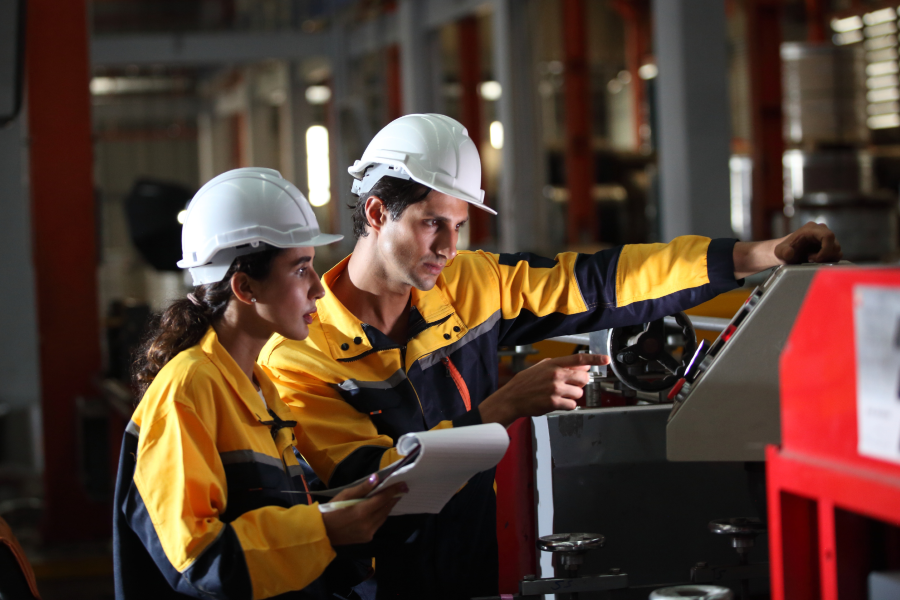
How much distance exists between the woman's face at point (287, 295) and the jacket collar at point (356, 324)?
0.95 feet

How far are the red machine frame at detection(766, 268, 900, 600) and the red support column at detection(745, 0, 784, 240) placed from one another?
6.97 metres

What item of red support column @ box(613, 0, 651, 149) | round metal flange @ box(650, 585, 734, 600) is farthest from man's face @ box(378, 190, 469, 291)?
red support column @ box(613, 0, 651, 149)

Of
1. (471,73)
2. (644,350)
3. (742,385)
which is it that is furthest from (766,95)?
(742,385)

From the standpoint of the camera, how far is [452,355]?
2035 millimetres

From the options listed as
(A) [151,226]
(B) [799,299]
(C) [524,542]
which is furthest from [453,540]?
(A) [151,226]

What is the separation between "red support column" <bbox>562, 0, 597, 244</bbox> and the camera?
1038 cm

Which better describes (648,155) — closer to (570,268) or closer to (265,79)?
(265,79)

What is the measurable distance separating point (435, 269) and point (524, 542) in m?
0.74

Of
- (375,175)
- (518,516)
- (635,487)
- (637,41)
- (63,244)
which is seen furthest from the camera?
(637,41)

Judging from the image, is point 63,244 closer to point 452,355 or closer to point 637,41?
point 452,355

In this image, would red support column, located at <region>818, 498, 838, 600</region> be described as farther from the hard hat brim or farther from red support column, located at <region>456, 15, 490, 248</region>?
red support column, located at <region>456, 15, 490, 248</region>

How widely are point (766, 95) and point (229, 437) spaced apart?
743cm

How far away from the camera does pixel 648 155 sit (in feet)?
41.3

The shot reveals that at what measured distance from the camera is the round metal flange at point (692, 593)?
1358 millimetres
